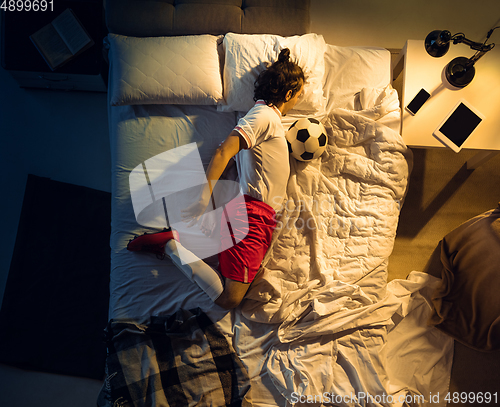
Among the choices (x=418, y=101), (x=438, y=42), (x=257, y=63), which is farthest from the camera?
(x=257, y=63)

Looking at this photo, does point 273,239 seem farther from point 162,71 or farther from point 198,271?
point 162,71

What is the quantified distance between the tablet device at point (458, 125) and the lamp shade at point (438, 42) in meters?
0.34

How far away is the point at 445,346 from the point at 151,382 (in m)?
1.59

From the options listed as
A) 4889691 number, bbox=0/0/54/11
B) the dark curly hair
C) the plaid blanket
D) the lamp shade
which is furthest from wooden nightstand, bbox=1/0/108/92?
the lamp shade

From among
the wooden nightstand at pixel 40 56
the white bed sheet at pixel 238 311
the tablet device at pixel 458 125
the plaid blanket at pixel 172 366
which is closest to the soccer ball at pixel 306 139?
the white bed sheet at pixel 238 311

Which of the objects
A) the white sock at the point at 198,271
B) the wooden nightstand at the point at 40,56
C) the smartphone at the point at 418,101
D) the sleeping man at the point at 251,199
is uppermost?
the wooden nightstand at the point at 40,56

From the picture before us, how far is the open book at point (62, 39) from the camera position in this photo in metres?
1.94

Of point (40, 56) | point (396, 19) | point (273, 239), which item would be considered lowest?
point (273, 239)

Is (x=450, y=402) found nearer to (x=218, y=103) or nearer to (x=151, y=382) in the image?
(x=151, y=382)

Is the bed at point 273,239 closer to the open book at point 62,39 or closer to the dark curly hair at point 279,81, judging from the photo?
the dark curly hair at point 279,81

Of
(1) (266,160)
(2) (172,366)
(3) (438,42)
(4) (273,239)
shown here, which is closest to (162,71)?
(1) (266,160)

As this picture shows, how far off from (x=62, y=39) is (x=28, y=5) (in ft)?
0.99

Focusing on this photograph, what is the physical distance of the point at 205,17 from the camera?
74.0 inches

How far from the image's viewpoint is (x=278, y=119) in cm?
164
